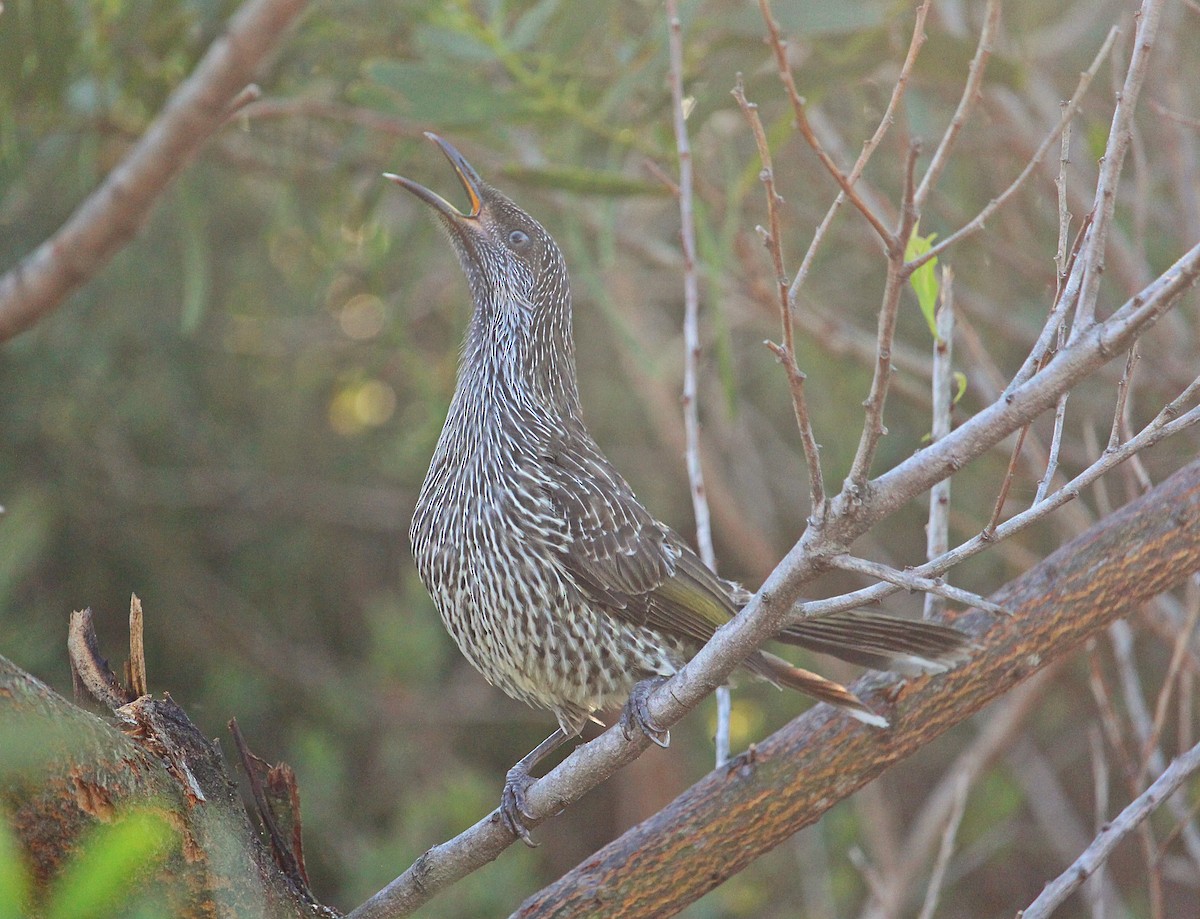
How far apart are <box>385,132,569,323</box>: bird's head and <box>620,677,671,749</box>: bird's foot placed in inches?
49.6

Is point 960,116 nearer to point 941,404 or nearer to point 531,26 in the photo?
point 941,404

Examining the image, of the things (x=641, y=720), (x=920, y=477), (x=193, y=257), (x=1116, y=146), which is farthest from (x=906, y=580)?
(x=193, y=257)

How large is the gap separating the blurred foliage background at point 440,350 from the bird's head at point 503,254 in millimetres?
172

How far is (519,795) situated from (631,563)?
22.6 inches

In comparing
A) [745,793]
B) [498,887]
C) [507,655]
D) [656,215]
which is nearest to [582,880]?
[745,793]

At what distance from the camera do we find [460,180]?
3.35 metres

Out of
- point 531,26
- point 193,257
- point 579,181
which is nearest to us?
point 579,181

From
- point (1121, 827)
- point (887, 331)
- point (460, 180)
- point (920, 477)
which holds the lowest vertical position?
point (1121, 827)

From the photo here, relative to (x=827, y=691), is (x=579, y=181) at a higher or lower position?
higher

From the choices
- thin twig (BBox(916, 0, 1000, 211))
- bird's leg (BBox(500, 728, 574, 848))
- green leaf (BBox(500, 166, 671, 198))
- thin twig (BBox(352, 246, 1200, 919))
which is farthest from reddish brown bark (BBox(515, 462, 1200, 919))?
green leaf (BBox(500, 166, 671, 198))

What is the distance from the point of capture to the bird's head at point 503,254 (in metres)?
3.44

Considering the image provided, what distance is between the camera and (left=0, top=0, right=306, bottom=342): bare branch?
300 cm

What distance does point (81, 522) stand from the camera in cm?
510

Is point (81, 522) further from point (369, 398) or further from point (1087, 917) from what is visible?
point (1087, 917)
